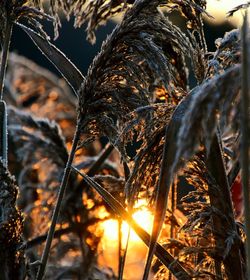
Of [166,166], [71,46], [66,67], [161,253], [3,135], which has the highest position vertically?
[71,46]

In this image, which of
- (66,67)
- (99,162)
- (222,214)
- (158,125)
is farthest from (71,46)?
(222,214)

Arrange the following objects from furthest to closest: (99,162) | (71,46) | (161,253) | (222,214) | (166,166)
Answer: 1. (71,46)
2. (99,162)
3. (161,253)
4. (222,214)
5. (166,166)

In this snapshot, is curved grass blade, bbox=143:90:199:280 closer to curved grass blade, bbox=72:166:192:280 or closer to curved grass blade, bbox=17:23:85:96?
curved grass blade, bbox=72:166:192:280

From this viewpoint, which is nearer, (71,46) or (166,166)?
(166,166)

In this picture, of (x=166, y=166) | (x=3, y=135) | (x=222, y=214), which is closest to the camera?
(x=166, y=166)

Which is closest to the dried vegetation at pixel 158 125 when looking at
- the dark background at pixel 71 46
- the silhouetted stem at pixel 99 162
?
the silhouetted stem at pixel 99 162

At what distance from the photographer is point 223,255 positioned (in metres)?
1.90

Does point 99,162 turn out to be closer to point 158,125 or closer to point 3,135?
point 3,135

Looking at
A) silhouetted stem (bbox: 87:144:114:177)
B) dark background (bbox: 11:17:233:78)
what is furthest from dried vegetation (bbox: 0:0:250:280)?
dark background (bbox: 11:17:233:78)

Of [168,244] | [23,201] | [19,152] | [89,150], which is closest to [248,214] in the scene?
[168,244]

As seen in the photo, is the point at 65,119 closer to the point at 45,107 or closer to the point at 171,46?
the point at 45,107

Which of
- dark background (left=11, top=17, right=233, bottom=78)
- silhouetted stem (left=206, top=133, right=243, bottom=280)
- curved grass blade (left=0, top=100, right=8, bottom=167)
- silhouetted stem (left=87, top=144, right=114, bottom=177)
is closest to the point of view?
silhouetted stem (left=206, top=133, right=243, bottom=280)

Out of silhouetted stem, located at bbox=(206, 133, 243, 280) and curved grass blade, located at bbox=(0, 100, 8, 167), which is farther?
curved grass blade, located at bbox=(0, 100, 8, 167)

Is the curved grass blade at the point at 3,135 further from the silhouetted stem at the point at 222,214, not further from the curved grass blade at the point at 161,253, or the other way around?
the silhouetted stem at the point at 222,214
